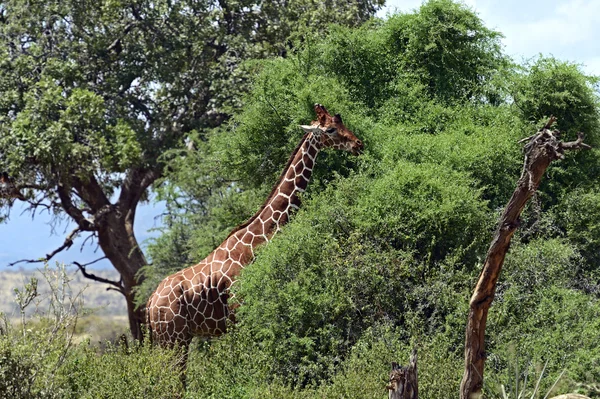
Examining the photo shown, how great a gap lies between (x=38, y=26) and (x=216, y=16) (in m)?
4.82

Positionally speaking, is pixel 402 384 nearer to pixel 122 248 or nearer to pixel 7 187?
pixel 7 187

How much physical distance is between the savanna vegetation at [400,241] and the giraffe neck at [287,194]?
0.89ft

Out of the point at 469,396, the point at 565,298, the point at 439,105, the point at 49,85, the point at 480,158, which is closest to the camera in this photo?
the point at 469,396

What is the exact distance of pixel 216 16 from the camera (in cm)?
2795

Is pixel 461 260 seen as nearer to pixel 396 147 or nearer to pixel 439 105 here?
pixel 396 147

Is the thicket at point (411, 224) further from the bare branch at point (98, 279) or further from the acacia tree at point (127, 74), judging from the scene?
the bare branch at point (98, 279)

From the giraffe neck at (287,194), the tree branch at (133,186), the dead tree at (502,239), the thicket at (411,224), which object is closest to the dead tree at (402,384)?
the dead tree at (502,239)

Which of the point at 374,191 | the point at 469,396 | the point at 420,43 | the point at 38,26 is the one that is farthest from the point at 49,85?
the point at 469,396

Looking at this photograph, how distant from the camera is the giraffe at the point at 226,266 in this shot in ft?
50.7

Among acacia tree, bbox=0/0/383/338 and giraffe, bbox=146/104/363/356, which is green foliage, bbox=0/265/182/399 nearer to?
giraffe, bbox=146/104/363/356

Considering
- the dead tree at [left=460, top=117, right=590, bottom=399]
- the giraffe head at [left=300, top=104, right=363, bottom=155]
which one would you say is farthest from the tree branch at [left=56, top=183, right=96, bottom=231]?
the dead tree at [left=460, top=117, right=590, bottom=399]

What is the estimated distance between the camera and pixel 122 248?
1093 inches

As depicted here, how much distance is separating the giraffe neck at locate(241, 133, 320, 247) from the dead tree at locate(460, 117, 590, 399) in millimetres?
5747

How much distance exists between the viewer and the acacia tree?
25672 millimetres
